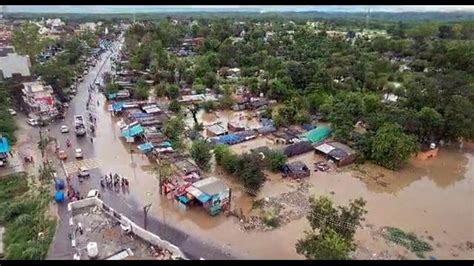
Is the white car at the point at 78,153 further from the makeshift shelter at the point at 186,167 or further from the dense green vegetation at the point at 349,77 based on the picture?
the dense green vegetation at the point at 349,77

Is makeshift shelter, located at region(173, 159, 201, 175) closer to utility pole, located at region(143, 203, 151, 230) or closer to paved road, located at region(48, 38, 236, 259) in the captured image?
utility pole, located at region(143, 203, 151, 230)

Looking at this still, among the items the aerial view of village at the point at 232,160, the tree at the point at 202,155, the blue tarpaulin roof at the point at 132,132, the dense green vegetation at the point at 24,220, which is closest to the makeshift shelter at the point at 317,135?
the aerial view of village at the point at 232,160

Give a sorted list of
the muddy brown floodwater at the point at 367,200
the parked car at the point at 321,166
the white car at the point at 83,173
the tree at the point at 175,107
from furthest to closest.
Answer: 1. the tree at the point at 175,107
2. the parked car at the point at 321,166
3. the white car at the point at 83,173
4. the muddy brown floodwater at the point at 367,200

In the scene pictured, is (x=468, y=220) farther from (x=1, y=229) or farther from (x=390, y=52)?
(x=390, y=52)

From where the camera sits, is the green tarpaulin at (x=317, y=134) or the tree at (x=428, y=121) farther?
the green tarpaulin at (x=317, y=134)

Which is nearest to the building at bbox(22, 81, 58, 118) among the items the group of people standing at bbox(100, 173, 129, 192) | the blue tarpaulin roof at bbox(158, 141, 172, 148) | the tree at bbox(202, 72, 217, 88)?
the blue tarpaulin roof at bbox(158, 141, 172, 148)

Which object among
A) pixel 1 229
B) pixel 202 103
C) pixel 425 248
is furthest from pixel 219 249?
pixel 202 103
